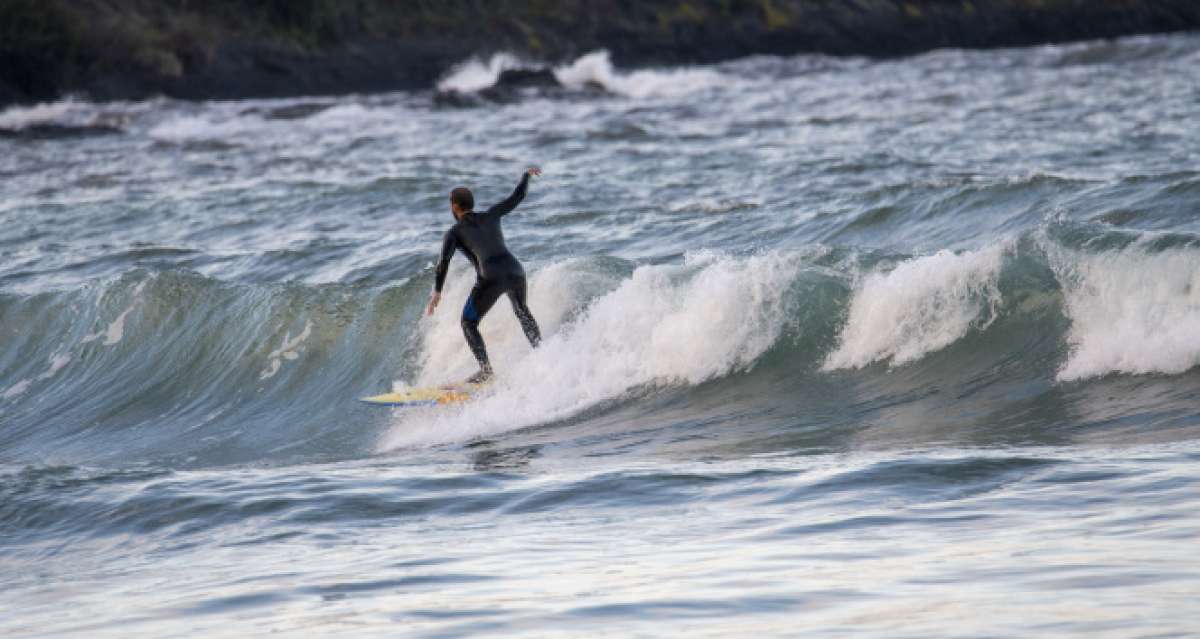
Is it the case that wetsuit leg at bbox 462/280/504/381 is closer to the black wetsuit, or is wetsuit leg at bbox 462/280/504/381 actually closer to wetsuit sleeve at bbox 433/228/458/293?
the black wetsuit

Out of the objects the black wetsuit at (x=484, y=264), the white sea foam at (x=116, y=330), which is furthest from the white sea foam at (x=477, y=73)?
the black wetsuit at (x=484, y=264)

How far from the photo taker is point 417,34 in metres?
A: 47.8

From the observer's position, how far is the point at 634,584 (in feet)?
21.0

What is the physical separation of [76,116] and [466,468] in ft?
96.5

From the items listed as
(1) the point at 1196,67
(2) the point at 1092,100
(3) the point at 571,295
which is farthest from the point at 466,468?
(1) the point at 1196,67

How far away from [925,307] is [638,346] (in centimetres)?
206

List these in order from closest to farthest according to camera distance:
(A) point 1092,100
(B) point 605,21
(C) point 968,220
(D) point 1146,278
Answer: (D) point 1146,278
(C) point 968,220
(A) point 1092,100
(B) point 605,21

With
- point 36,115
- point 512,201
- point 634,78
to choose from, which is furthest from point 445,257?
point 634,78

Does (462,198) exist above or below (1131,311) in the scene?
above

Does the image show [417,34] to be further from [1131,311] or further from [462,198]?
[1131,311]

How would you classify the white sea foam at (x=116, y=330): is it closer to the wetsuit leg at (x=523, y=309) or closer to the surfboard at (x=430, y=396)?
the surfboard at (x=430, y=396)

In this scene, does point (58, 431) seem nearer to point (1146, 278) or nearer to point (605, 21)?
point (1146, 278)

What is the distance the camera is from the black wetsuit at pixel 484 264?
40.1 feet

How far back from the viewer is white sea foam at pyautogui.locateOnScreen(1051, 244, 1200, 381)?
34.4 feet
